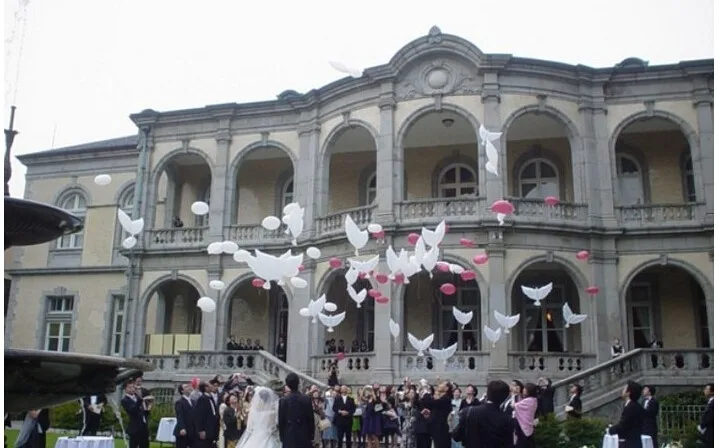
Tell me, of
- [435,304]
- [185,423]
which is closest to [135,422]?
[185,423]

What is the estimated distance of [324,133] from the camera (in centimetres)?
2431

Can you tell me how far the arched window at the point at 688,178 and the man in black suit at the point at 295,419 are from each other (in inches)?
713

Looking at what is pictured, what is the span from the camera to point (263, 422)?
10.5 meters

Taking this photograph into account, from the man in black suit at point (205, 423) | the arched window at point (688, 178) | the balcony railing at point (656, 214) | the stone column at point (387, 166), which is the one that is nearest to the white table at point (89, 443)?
the man in black suit at point (205, 423)

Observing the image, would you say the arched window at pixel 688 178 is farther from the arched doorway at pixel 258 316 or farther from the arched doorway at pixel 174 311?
the arched doorway at pixel 174 311

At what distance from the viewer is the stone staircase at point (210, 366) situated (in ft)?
70.8

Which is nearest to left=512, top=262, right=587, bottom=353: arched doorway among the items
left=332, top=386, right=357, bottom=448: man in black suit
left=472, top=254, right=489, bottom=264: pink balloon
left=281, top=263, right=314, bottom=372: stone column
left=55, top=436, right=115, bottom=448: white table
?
left=472, top=254, right=489, bottom=264: pink balloon

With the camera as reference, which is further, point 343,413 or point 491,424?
point 343,413

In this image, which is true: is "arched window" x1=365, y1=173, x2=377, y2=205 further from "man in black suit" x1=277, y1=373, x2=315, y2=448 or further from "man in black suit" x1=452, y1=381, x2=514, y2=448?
"man in black suit" x1=452, y1=381, x2=514, y2=448

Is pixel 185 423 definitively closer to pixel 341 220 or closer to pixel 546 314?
pixel 341 220

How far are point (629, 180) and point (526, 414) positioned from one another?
1609 cm

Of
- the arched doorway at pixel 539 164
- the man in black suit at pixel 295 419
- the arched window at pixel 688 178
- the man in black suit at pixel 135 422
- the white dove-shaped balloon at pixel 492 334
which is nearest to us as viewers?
the man in black suit at pixel 295 419

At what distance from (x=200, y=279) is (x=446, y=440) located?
48.4ft

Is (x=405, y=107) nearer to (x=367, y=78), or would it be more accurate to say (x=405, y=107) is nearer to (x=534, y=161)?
(x=367, y=78)
